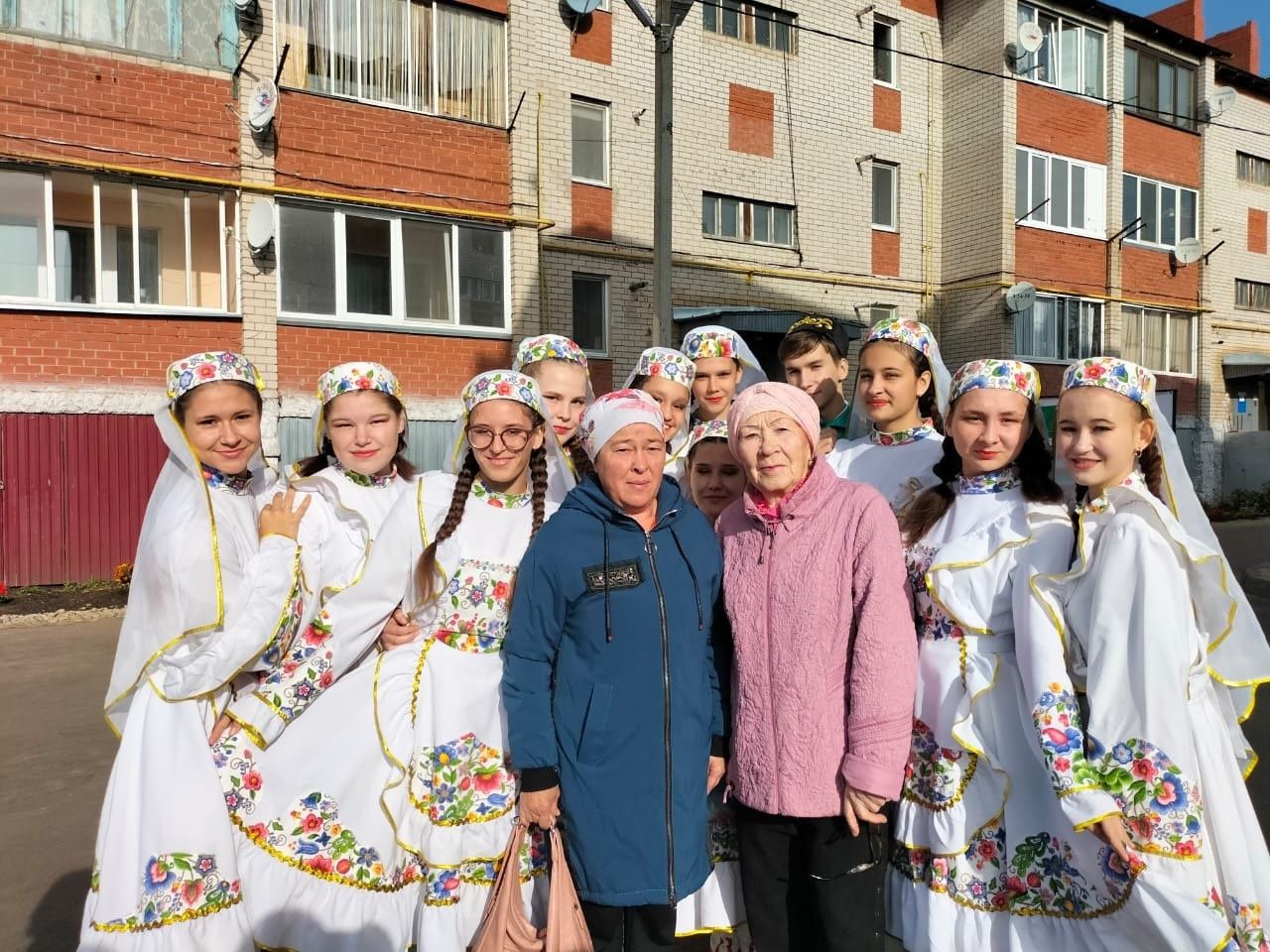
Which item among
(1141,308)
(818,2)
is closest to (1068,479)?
(818,2)

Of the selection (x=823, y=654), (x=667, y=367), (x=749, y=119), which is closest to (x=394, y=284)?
(x=749, y=119)

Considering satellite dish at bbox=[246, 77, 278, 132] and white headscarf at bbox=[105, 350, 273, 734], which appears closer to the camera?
white headscarf at bbox=[105, 350, 273, 734]

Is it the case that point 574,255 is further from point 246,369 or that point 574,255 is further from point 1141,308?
point 1141,308

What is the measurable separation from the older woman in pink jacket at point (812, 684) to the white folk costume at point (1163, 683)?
41 cm

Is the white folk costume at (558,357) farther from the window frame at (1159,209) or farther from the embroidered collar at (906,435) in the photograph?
the window frame at (1159,209)

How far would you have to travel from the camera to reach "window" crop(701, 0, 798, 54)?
14195 mm

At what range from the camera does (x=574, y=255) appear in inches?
509

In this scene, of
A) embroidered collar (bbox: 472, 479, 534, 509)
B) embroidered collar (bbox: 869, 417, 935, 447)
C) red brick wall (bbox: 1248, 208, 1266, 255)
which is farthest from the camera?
red brick wall (bbox: 1248, 208, 1266, 255)

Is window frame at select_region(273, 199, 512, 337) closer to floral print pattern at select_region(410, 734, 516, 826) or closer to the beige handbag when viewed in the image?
floral print pattern at select_region(410, 734, 516, 826)

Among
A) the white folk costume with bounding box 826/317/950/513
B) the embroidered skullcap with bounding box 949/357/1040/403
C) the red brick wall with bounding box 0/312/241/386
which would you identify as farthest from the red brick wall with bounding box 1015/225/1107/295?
the embroidered skullcap with bounding box 949/357/1040/403

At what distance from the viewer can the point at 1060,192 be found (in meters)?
17.2

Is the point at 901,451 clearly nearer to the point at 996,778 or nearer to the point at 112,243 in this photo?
the point at 996,778

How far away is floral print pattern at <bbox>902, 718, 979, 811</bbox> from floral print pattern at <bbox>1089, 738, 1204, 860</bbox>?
13.6 inches

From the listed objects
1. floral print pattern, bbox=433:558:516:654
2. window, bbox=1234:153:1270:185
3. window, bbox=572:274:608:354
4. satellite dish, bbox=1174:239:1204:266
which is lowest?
floral print pattern, bbox=433:558:516:654
